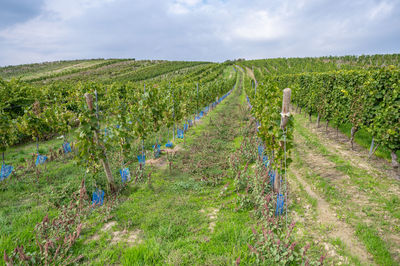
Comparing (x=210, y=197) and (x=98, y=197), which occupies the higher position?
(x=98, y=197)

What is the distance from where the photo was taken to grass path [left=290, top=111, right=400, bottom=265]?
3.48 m

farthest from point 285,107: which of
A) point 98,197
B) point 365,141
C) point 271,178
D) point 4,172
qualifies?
point 4,172

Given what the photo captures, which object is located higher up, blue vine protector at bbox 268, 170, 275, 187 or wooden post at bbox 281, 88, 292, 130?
wooden post at bbox 281, 88, 292, 130

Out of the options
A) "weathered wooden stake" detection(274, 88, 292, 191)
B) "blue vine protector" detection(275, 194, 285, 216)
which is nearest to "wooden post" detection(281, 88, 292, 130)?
"weathered wooden stake" detection(274, 88, 292, 191)

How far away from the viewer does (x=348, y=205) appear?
15.4 ft

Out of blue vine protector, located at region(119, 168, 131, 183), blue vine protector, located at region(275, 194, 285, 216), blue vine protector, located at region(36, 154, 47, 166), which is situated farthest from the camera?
blue vine protector, located at region(36, 154, 47, 166)

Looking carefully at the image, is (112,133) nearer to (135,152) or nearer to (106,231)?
(106,231)

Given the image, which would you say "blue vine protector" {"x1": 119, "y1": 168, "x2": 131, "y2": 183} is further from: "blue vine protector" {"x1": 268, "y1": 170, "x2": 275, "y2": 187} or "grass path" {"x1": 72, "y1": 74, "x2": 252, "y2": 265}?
"blue vine protector" {"x1": 268, "y1": 170, "x2": 275, "y2": 187}

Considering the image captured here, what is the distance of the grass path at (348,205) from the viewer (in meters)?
3.48

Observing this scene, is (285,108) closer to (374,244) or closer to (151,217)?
(374,244)

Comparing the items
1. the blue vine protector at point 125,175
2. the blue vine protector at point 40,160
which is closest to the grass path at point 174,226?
the blue vine protector at point 125,175

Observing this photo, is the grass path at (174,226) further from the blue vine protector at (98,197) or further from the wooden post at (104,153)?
the blue vine protector at (98,197)

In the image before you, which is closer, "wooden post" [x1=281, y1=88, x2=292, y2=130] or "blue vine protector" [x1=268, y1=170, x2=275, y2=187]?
"wooden post" [x1=281, y1=88, x2=292, y2=130]

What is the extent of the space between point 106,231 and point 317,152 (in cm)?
778
